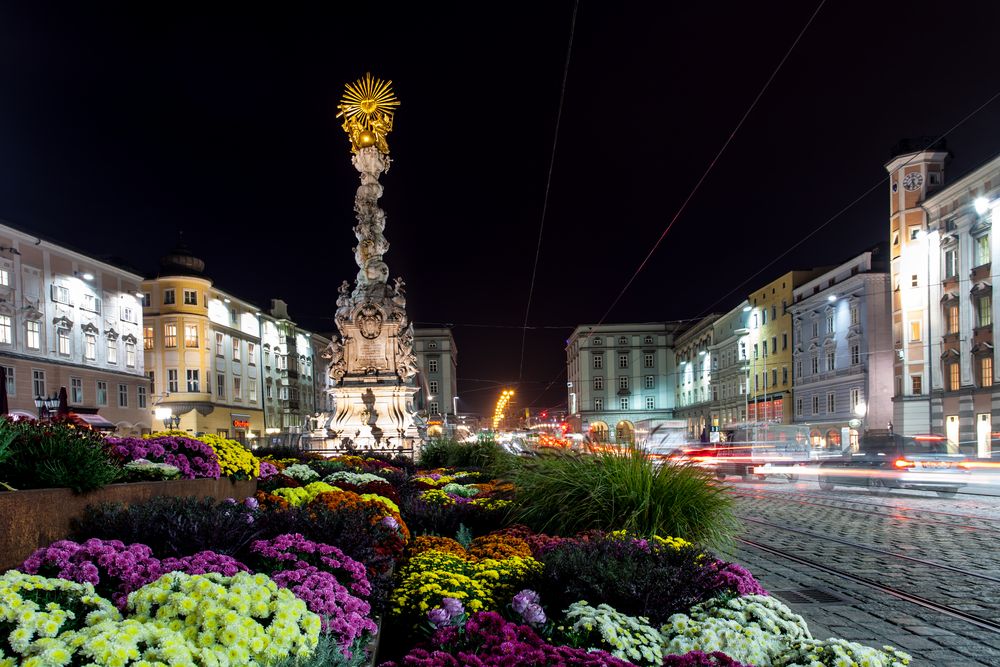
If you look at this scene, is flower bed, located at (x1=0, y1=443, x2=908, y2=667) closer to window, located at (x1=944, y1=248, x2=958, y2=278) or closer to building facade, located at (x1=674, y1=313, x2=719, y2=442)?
window, located at (x1=944, y1=248, x2=958, y2=278)

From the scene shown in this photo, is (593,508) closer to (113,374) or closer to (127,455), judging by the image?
(127,455)

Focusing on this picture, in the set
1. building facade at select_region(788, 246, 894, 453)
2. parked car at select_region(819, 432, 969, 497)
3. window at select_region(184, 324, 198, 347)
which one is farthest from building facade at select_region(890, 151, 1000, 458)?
window at select_region(184, 324, 198, 347)

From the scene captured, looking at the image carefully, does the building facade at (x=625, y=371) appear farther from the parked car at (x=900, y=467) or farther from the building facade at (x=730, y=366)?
the parked car at (x=900, y=467)

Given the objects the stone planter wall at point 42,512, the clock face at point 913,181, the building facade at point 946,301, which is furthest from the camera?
the clock face at point 913,181

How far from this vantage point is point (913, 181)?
4506 cm

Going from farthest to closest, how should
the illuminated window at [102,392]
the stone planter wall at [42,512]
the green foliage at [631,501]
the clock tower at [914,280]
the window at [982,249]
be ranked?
the clock tower at [914,280] → the illuminated window at [102,392] → the window at [982,249] → the green foliage at [631,501] → the stone planter wall at [42,512]

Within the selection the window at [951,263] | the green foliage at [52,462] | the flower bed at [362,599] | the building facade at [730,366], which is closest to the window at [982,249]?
the window at [951,263]

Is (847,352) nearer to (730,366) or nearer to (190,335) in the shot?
(730,366)

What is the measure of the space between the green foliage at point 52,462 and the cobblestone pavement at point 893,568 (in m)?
6.03

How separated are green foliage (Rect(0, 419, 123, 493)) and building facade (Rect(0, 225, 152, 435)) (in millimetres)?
26776

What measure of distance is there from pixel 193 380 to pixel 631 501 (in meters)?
54.6

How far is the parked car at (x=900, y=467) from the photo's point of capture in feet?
68.3

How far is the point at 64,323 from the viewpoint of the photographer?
39.3 meters

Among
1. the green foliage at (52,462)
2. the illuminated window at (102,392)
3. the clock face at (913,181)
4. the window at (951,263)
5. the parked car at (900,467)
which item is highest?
the clock face at (913,181)
